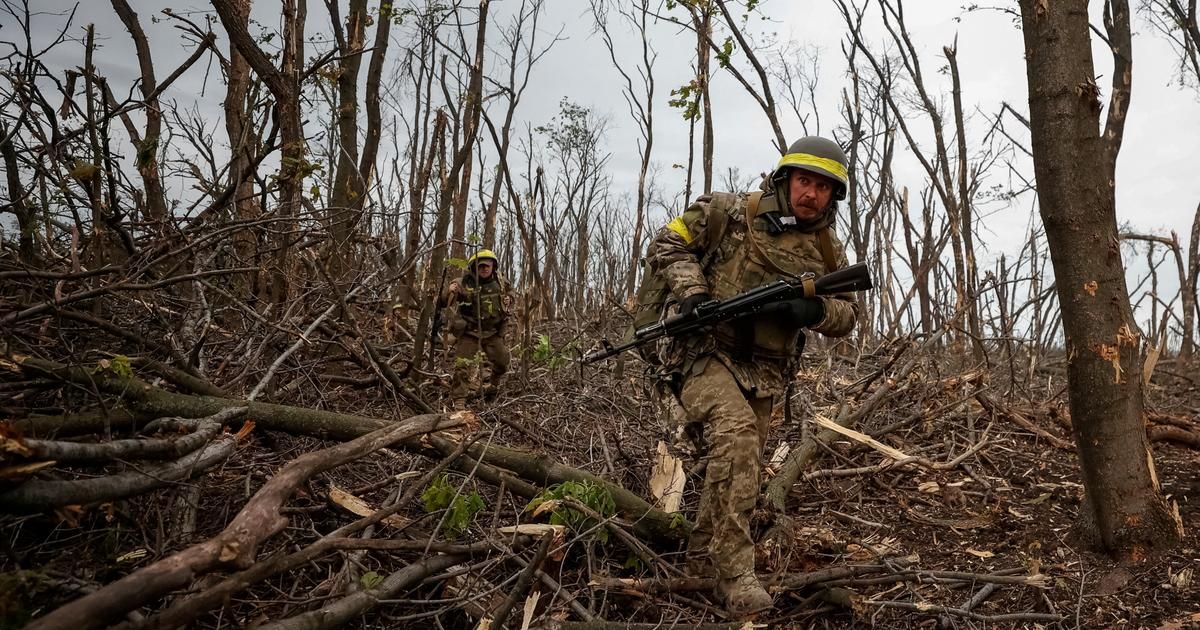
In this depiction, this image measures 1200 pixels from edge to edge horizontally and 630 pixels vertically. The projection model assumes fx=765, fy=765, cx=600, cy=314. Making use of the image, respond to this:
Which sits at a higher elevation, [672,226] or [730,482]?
[672,226]

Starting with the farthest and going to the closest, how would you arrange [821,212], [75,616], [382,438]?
[821,212] → [382,438] → [75,616]

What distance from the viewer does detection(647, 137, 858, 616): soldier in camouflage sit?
3.25 meters

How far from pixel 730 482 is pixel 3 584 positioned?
2414mm

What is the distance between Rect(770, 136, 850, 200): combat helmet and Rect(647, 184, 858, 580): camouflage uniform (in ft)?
0.64

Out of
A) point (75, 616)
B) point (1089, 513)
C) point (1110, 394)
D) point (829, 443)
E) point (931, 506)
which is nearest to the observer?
point (75, 616)

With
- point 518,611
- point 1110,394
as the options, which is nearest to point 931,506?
point 1110,394

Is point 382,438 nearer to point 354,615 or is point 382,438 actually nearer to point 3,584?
point 354,615

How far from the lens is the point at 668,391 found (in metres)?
3.75

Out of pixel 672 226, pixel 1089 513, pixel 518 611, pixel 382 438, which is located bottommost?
pixel 518 611

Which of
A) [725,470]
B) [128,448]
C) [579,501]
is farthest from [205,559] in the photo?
[725,470]

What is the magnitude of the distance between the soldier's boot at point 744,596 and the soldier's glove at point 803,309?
1.11 metres

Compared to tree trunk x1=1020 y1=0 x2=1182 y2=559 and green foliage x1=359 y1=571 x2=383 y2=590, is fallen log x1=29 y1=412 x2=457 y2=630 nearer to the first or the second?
green foliage x1=359 y1=571 x2=383 y2=590

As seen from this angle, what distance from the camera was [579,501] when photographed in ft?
10.7

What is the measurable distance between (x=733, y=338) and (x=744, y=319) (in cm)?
10
